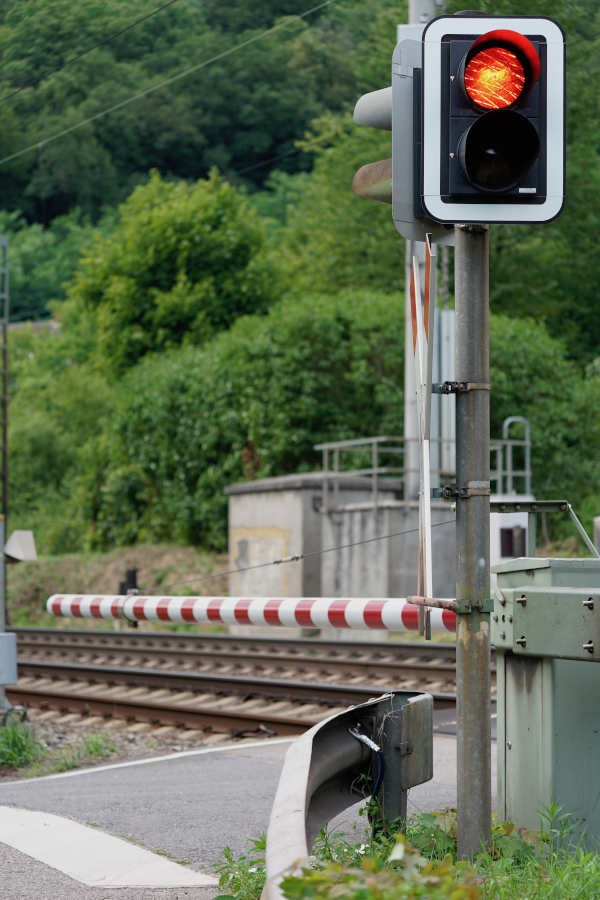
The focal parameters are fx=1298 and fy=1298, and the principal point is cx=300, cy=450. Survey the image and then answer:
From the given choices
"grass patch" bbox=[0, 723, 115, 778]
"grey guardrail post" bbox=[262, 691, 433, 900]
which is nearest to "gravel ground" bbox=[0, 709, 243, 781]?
"grass patch" bbox=[0, 723, 115, 778]

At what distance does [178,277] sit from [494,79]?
1302 inches

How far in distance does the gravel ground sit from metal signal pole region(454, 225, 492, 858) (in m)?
5.30

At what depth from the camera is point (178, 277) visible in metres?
36.8

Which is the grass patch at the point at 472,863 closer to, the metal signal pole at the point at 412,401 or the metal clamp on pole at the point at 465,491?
the metal clamp on pole at the point at 465,491

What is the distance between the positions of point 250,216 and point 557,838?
35.7 metres

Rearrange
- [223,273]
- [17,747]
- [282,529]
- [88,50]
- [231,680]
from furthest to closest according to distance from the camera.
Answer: [223,273], [282,529], [88,50], [231,680], [17,747]

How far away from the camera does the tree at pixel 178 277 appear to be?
36750mm

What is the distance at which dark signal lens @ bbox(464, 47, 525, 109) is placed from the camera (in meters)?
4.18

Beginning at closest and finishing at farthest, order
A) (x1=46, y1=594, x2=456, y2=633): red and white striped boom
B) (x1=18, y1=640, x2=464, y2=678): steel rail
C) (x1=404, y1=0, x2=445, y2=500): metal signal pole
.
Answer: (x1=46, y1=594, x2=456, y2=633): red and white striped boom → (x1=18, y1=640, x2=464, y2=678): steel rail → (x1=404, y1=0, x2=445, y2=500): metal signal pole

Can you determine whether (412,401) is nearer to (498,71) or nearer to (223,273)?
(498,71)

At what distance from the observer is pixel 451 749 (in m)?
8.27

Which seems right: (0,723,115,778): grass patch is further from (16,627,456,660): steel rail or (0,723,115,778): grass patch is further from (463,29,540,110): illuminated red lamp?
(463,29,540,110): illuminated red lamp

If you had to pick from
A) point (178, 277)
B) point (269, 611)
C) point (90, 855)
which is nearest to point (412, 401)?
point (269, 611)

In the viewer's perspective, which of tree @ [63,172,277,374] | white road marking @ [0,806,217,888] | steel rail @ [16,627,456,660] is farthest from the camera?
tree @ [63,172,277,374]
